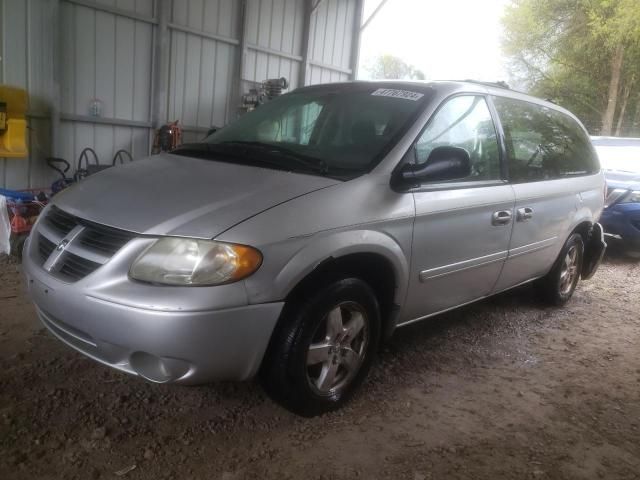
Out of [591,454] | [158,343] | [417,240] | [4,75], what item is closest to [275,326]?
[158,343]

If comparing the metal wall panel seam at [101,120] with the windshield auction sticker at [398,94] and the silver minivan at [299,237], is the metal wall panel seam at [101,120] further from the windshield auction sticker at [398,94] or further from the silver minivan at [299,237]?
the windshield auction sticker at [398,94]

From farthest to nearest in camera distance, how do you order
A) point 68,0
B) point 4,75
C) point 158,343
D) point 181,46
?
point 181,46
point 68,0
point 4,75
point 158,343

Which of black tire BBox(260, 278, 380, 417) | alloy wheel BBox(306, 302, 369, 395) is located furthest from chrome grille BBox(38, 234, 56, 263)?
alloy wheel BBox(306, 302, 369, 395)

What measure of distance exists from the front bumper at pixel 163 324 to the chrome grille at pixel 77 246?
5 centimetres

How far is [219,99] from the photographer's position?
7.95 metres

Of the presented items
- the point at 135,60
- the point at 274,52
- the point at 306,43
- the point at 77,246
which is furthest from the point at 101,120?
the point at 77,246

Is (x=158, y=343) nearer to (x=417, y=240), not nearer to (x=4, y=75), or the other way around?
(x=417, y=240)

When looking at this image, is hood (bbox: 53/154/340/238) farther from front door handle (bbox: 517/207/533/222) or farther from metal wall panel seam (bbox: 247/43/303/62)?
metal wall panel seam (bbox: 247/43/303/62)

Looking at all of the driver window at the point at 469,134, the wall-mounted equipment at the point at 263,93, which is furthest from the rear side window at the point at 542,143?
the wall-mounted equipment at the point at 263,93

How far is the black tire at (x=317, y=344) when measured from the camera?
85.8 inches

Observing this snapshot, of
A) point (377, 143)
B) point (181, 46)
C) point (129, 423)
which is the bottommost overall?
point (129, 423)

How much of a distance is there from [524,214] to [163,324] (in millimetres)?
2474

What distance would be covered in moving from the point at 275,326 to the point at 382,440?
0.74 meters

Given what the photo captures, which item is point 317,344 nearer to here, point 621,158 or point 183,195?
point 183,195
